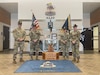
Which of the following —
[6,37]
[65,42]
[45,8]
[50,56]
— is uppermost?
[45,8]

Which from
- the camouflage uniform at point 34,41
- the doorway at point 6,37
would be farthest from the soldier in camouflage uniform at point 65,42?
the doorway at point 6,37

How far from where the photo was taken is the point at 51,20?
39.8ft

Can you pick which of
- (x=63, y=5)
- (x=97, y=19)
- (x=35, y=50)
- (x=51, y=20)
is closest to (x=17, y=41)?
(x=35, y=50)

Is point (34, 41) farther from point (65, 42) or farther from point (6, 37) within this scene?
point (6, 37)

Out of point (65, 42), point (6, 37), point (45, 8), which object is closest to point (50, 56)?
point (65, 42)

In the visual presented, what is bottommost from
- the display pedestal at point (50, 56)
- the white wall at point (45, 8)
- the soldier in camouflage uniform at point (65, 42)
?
the display pedestal at point (50, 56)

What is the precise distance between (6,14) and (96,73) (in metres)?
12.8

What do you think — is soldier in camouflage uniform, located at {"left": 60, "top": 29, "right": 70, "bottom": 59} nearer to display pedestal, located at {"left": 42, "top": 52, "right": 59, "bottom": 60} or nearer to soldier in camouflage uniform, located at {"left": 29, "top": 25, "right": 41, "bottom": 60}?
display pedestal, located at {"left": 42, "top": 52, "right": 59, "bottom": 60}

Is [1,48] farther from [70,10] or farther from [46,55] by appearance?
[46,55]

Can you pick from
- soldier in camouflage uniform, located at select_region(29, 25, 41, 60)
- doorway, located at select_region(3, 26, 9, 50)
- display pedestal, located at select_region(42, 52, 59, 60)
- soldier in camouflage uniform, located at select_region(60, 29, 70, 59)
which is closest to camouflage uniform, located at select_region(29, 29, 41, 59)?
soldier in camouflage uniform, located at select_region(29, 25, 41, 60)

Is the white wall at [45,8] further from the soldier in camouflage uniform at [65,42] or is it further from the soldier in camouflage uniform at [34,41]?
the soldier in camouflage uniform at [34,41]

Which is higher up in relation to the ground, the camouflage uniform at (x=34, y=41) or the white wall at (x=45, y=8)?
the white wall at (x=45, y=8)

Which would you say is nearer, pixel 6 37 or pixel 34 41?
pixel 34 41

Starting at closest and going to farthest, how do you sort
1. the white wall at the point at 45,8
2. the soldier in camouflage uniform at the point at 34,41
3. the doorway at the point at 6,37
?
1. the soldier in camouflage uniform at the point at 34,41
2. the white wall at the point at 45,8
3. the doorway at the point at 6,37
